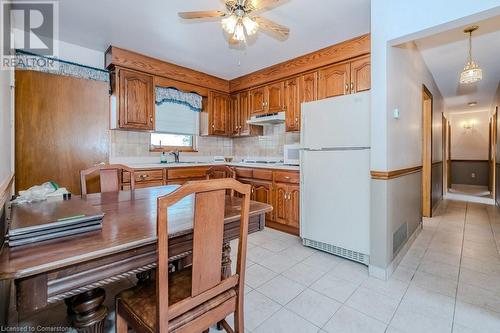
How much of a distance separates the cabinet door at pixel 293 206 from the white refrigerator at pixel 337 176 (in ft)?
0.86

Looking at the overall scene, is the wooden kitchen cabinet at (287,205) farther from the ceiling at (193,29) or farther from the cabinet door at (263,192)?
the ceiling at (193,29)

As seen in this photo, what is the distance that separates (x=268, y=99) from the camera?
3.85 metres

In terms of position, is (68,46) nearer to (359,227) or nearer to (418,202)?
(359,227)

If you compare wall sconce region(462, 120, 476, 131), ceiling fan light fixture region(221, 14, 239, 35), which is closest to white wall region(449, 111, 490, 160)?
wall sconce region(462, 120, 476, 131)

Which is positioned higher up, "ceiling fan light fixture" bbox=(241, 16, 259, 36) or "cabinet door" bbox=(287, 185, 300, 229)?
"ceiling fan light fixture" bbox=(241, 16, 259, 36)

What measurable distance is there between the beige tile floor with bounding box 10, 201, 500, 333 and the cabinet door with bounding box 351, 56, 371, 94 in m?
1.95

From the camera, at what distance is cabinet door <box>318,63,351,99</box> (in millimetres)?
2975

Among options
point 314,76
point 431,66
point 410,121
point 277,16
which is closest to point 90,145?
point 277,16

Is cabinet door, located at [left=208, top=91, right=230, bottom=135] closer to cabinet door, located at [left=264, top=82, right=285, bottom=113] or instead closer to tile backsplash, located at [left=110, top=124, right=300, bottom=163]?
tile backsplash, located at [left=110, top=124, right=300, bottom=163]

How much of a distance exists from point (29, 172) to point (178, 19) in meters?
2.23

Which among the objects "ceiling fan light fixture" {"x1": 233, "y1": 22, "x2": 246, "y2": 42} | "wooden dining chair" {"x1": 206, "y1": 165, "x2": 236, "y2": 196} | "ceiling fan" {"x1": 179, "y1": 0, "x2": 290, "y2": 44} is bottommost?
"wooden dining chair" {"x1": 206, "y1": 165, "x2": 236, "y2": 196}

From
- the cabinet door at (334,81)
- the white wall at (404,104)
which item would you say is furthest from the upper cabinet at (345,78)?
the white wall at (404,104)

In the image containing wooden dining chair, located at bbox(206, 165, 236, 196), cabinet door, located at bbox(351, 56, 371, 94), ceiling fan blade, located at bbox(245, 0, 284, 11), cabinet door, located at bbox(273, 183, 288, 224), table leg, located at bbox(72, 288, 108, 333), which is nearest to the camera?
table leg, located at bbox(72, 288, 108, 333)

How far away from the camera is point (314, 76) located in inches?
129
